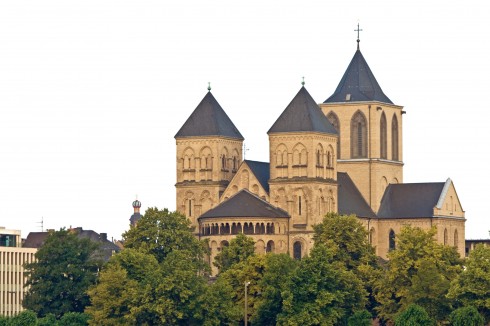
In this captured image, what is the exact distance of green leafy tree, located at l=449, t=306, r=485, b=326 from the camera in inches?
6705

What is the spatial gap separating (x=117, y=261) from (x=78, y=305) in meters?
8.14

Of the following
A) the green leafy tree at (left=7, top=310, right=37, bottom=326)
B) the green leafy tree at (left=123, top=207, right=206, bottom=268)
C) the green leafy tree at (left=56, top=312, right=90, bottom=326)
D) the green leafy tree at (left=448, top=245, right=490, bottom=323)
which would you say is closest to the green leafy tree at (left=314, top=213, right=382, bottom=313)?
the green leafy tree at (left=123, top=207, right=206, bottom=268)

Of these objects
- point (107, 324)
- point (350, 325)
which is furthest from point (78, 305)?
point (350, 325)

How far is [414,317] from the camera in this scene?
173 meters

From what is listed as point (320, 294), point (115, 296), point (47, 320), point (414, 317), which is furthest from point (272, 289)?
point (47, 320)

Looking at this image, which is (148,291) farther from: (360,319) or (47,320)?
(360,319)

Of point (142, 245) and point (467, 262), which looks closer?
point (467, 262)

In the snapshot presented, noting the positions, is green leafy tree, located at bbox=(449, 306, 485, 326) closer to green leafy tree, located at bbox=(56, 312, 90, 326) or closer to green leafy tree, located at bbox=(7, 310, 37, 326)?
green leafy tree, located at bbox=(56, 312, 90, 326)

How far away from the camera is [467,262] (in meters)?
183

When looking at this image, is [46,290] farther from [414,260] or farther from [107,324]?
[414,260]

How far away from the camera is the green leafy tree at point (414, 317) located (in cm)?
17250

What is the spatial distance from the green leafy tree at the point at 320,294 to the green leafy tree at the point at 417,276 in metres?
2.48

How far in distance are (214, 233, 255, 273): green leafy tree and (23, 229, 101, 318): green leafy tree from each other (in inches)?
428

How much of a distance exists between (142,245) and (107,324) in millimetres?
Answer: 16895
